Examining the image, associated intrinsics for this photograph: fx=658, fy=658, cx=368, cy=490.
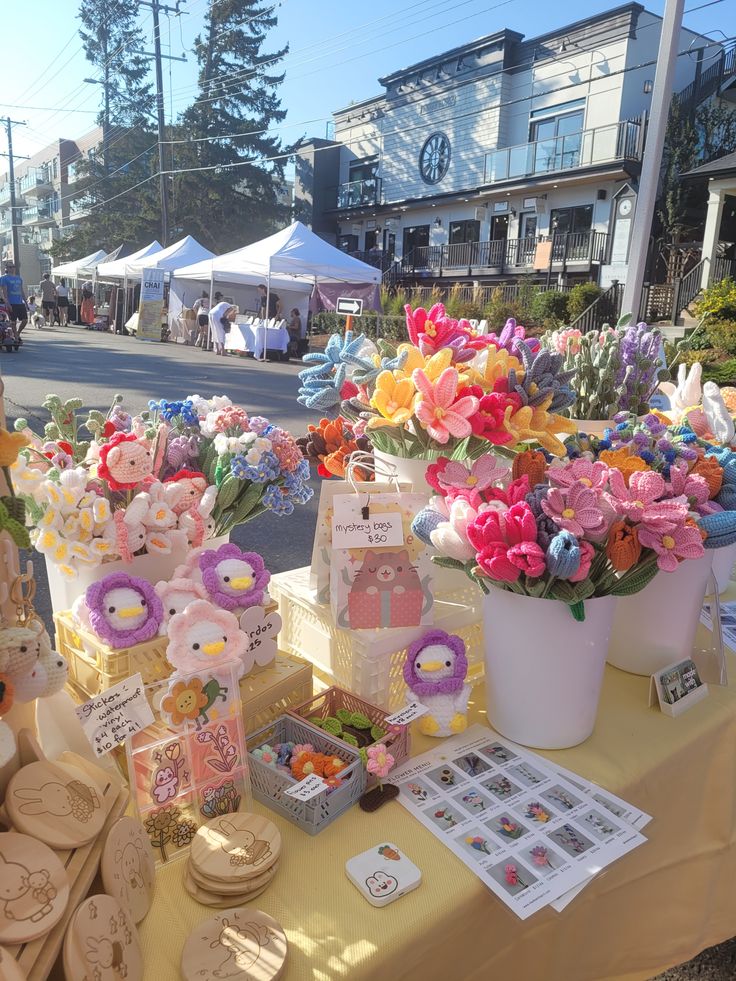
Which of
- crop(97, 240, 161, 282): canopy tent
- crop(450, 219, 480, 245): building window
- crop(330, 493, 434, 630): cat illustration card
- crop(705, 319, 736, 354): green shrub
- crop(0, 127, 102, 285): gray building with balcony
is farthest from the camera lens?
crop(0, 127, 102, 285): gray building with balcony

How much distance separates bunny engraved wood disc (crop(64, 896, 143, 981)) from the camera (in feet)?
1.97

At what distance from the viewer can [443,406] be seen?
3.93 feet

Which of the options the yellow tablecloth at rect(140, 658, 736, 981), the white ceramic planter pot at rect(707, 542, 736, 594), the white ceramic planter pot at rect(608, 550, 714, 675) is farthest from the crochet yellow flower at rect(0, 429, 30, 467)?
the white ceramic planter pot at rect(707, 542, 736, 594)

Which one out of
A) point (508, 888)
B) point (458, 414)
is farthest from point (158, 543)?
point (508, 888)

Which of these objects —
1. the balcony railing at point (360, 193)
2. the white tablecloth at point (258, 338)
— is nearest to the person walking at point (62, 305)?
the white tablecloth at point (258, 338)

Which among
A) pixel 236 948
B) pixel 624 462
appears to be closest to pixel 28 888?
pixel 236 948

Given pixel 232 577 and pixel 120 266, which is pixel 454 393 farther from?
pixel 120 266

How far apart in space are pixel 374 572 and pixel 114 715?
479mm

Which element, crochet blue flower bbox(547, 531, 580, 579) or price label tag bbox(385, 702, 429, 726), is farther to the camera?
price label tag bbox(385, 702, 429, 726)

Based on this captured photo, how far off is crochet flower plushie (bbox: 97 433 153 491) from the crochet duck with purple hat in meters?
0.55

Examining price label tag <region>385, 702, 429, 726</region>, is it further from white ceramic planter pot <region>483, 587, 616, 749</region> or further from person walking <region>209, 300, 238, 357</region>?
person walking <region>209, 300, 238, 357</region>

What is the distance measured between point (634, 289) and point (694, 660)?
2385mm

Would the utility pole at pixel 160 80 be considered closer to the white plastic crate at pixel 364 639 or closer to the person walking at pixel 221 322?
the person walking at pixel 221 322

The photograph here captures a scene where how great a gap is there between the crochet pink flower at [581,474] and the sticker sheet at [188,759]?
0.55m
